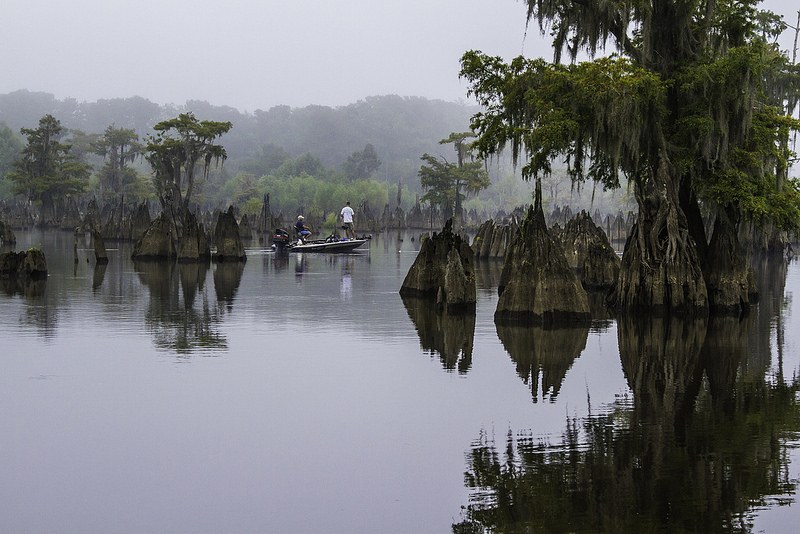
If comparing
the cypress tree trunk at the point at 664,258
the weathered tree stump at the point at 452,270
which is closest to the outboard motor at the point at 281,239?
the weathered tree stump at the point at 452,270

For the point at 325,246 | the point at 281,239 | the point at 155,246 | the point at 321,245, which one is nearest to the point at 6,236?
the point at 281,239

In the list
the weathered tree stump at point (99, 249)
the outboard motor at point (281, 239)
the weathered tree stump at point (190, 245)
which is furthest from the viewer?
the outboard motor at point (281, 239)

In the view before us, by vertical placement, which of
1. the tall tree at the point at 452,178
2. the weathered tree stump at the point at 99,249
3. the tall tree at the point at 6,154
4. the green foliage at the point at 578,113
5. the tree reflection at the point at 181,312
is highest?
the tall tree at the point at 6,154

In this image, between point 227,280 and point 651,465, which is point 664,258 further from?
point 227,280

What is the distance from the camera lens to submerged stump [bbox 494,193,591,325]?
19.1 m

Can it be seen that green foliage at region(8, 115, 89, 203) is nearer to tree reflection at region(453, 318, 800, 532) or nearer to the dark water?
the dark water

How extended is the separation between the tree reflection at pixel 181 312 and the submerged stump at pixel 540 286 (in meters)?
5.59

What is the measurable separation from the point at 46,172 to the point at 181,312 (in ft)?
235

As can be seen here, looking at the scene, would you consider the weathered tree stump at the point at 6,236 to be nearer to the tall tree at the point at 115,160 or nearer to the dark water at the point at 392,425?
the dark water at the point at 392,425

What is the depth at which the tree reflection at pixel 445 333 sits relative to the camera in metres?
15.5

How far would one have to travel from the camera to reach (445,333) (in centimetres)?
1855

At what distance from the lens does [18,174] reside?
87875 millimetres

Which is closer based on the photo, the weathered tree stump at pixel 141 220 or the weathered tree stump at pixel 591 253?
the weathered tree stump at pixel 591 253

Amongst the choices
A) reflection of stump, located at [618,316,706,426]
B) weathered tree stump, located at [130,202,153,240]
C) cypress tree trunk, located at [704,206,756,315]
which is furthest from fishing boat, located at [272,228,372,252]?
reflection of stump, located at [618,316,706,426]
